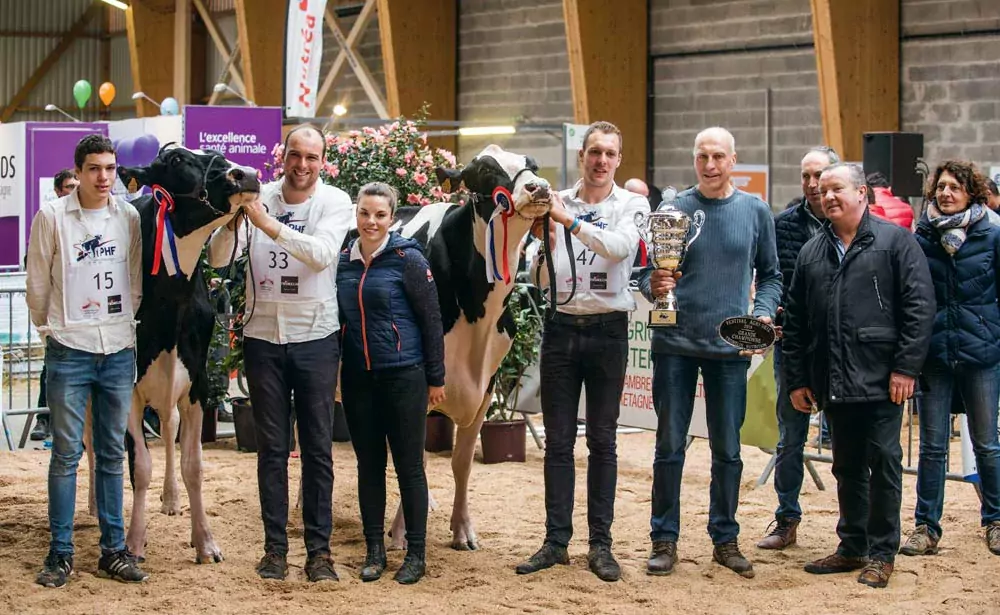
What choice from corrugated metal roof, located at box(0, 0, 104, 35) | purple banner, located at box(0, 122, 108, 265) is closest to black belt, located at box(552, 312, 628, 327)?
purple banner, located at box(0, 122, 108, 265)

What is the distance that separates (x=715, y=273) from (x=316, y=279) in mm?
1670

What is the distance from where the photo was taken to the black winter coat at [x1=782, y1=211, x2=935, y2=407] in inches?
208

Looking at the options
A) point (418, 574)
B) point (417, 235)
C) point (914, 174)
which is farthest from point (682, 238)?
point (914, 174)

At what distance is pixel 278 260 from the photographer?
204 inches

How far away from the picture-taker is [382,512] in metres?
5.50

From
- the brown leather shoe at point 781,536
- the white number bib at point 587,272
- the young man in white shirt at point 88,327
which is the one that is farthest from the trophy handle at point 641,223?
the young man in white shirt at point 88,327

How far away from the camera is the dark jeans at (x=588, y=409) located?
5461 mm

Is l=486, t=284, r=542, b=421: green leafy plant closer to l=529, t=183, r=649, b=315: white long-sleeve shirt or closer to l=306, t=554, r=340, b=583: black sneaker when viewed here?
l=529, t=183, r=649, b=315: white long-sleeve shirt

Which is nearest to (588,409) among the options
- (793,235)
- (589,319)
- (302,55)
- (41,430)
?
(589,319)

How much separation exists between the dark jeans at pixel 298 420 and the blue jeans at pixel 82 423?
538 millimetres

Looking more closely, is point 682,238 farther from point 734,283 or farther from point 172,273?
point 172,273

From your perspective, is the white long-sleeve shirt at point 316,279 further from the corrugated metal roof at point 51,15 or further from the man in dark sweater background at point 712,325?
the corrugated metal roof at point 51,15

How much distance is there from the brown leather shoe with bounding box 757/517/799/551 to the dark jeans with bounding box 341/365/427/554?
1.73 m

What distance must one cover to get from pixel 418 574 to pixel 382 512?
0.30m
